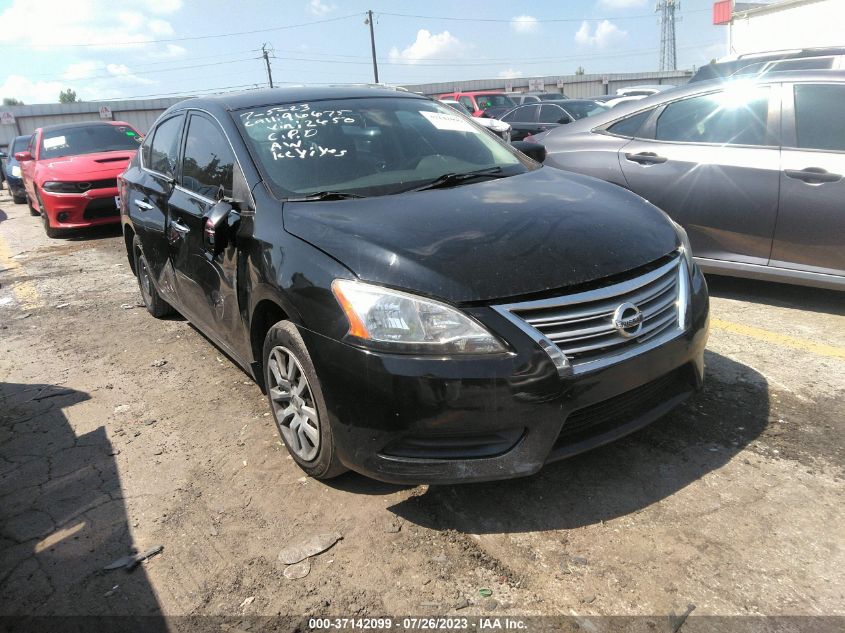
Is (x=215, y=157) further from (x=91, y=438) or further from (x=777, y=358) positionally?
(x=777, y=358)

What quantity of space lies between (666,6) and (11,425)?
79.3m

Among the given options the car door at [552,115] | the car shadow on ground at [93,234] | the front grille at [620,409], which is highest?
the car door at [552,115]

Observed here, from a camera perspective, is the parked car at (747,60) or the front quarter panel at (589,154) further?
the parked car at (747,60)

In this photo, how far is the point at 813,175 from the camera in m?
4.03

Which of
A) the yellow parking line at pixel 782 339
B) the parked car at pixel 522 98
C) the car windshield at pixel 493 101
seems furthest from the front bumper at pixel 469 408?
the parked car at pixel 522 98

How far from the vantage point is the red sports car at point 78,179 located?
29.3 feet

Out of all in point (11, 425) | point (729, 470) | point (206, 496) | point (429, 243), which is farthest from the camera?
point (11, 425)

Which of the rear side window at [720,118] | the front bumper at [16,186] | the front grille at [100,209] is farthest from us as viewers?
the front bumper at [16,186]

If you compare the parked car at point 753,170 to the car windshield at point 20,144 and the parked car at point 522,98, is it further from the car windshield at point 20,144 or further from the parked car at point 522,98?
the car windshield at point 20,144

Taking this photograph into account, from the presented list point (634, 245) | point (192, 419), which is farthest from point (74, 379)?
point (634, 245)

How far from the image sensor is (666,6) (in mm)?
69000

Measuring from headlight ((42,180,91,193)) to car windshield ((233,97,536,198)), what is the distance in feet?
22.3

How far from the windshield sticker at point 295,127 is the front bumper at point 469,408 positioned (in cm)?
117

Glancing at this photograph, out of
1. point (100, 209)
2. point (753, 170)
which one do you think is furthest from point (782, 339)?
point (100, 209)
